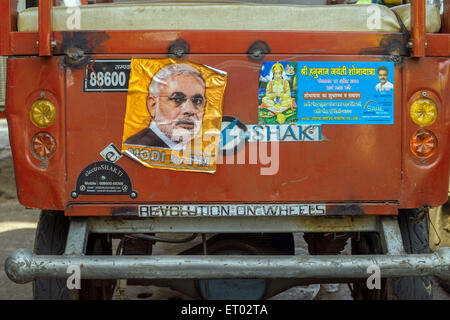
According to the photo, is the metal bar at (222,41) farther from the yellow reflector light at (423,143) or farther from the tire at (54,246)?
the tire at (54,246)

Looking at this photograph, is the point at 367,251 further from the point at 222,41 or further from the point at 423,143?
the point at 222,41

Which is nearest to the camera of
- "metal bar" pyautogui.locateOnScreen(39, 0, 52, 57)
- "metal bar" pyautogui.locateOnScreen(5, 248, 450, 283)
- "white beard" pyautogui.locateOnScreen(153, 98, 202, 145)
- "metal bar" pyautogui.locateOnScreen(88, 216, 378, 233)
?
"metal bar" pyautogui.locateOnScreen(5, 248, 450, 283)

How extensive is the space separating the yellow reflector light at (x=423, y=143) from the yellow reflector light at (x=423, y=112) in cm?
5

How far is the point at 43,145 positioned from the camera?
2938mm

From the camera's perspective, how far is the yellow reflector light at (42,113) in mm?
2918

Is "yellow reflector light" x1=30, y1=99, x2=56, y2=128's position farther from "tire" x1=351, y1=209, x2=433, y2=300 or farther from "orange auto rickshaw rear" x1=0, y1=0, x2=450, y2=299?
"tire" x1=351, y1=209, x2=433, y2=300

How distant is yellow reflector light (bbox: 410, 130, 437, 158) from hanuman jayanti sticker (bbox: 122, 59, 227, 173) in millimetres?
1048

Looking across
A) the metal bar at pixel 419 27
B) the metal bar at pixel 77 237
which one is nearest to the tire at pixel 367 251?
the metal bar at pixel 419 27

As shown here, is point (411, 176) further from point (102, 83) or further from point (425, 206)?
point (102, 83)

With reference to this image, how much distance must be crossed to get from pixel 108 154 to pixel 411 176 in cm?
162

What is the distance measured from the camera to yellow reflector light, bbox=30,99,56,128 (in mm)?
2918

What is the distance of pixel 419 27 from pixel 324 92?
1.92ft

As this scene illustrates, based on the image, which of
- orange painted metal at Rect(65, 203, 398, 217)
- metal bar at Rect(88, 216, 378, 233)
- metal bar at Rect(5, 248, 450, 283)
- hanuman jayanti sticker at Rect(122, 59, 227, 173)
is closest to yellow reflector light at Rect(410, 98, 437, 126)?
orange painted metal at Rect(65, 203, 398, 217)

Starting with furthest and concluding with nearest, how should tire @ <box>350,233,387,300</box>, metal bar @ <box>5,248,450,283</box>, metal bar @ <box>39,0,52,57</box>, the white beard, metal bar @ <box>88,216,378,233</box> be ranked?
tire @ <box>350,233,387,300</box>
metal bar @ <box>88,216,378,233</box>
the white beard
metal bar @ <box>39,0,52,57</box>
metal bar @ <box>5,248,450,283</box>
